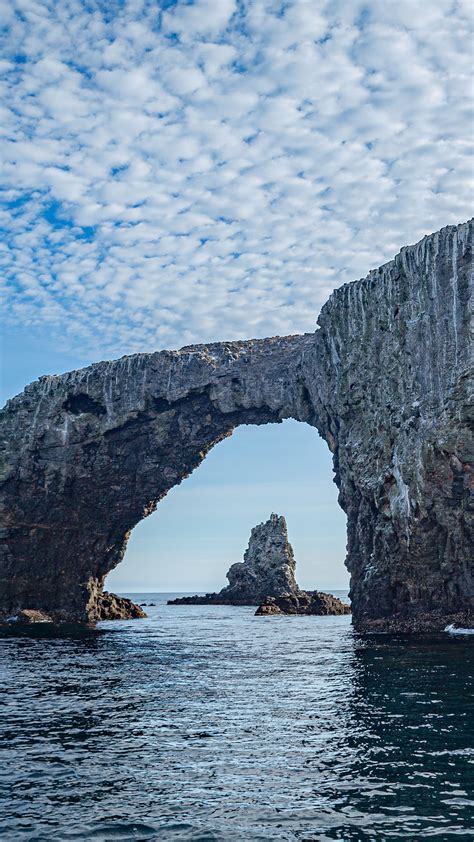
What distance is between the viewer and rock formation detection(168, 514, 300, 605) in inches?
4469

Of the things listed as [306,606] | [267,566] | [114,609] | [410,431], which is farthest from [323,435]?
[267,566]

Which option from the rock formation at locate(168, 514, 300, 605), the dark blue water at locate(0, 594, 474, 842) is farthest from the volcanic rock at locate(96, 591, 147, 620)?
the dark blue water at locate(0, 594, 474, 842)

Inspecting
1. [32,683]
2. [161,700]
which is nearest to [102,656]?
[32,683]

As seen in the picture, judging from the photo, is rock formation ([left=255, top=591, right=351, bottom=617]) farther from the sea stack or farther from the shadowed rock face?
the shadowed rock face

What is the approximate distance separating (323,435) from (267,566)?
52133 mm

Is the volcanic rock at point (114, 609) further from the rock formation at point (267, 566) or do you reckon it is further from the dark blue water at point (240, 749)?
the dark blue water at point (240, 749)

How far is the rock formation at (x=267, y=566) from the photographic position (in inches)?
4469

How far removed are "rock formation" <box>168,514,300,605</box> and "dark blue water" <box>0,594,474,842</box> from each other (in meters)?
79.2

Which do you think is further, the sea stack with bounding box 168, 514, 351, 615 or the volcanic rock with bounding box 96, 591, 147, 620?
the sea stack with bounding box 168, 514, 351, 615

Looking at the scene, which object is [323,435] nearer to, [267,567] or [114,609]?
[114,609]

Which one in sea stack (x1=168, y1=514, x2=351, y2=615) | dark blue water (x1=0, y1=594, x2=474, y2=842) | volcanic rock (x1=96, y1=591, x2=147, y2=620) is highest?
sea stack (x1=168, y1=514, x2=351, y2=615)

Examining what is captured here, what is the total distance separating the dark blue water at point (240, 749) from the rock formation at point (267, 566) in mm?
79201

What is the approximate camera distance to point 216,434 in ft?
244

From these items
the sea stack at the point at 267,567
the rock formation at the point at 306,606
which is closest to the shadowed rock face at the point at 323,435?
the rock formation at the point at 306,606
